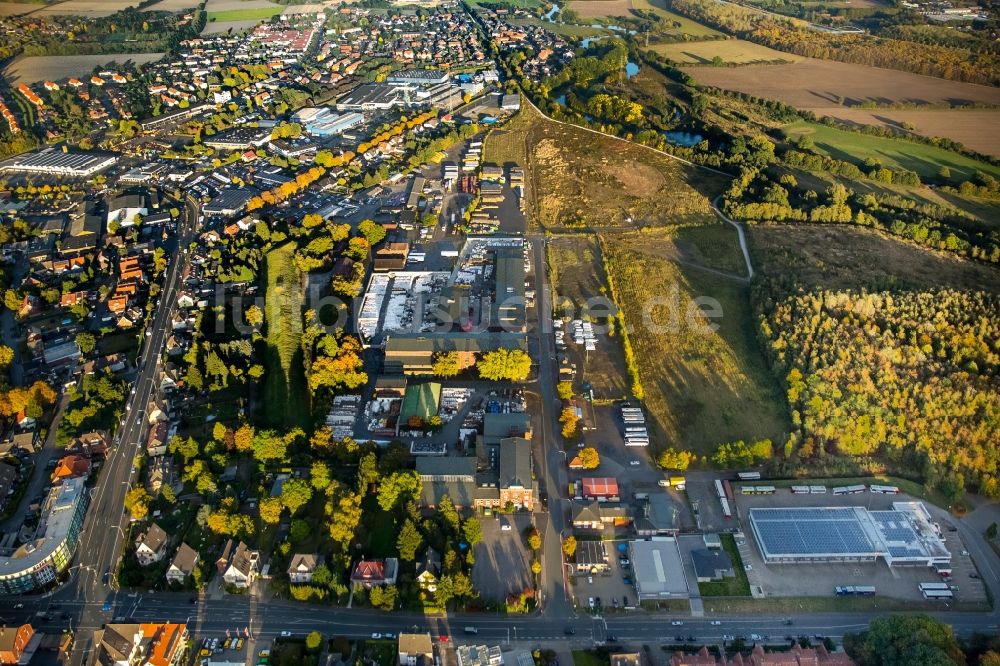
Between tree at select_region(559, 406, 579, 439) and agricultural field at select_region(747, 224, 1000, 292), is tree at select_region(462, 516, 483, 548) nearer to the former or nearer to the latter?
tree at select_region(559, 406, 579, 439)

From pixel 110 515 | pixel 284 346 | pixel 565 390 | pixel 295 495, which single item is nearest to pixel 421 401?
pixel 565 390

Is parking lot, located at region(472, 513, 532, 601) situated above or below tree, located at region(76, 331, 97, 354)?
below

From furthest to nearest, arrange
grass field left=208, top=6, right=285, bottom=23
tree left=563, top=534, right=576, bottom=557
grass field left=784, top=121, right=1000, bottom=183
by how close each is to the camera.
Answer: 1. grass field left=208, top=6, right=285, bottom=23
2. grass field left=784, top=121, right=1000, bottom=183
3. tree left=563, top=534, right=576, bottom=557

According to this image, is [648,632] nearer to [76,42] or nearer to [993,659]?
[993,659]

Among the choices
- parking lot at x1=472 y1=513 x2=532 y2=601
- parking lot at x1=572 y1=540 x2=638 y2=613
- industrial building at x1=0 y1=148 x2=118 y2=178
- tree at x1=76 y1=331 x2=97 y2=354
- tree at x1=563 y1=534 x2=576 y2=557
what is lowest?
parking lot at x1=572 y1=540 x2=638 y2=613

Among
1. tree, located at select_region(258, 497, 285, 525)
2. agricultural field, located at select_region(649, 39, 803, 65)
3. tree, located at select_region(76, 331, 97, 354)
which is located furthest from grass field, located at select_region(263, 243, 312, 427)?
agricultural field, located at select_region(649, 39, 803, 65)

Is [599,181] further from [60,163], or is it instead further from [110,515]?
[60,163]

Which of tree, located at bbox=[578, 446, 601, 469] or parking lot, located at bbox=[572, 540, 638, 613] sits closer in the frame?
parking lot, located at bbox=[572, 540, 638, 613]
